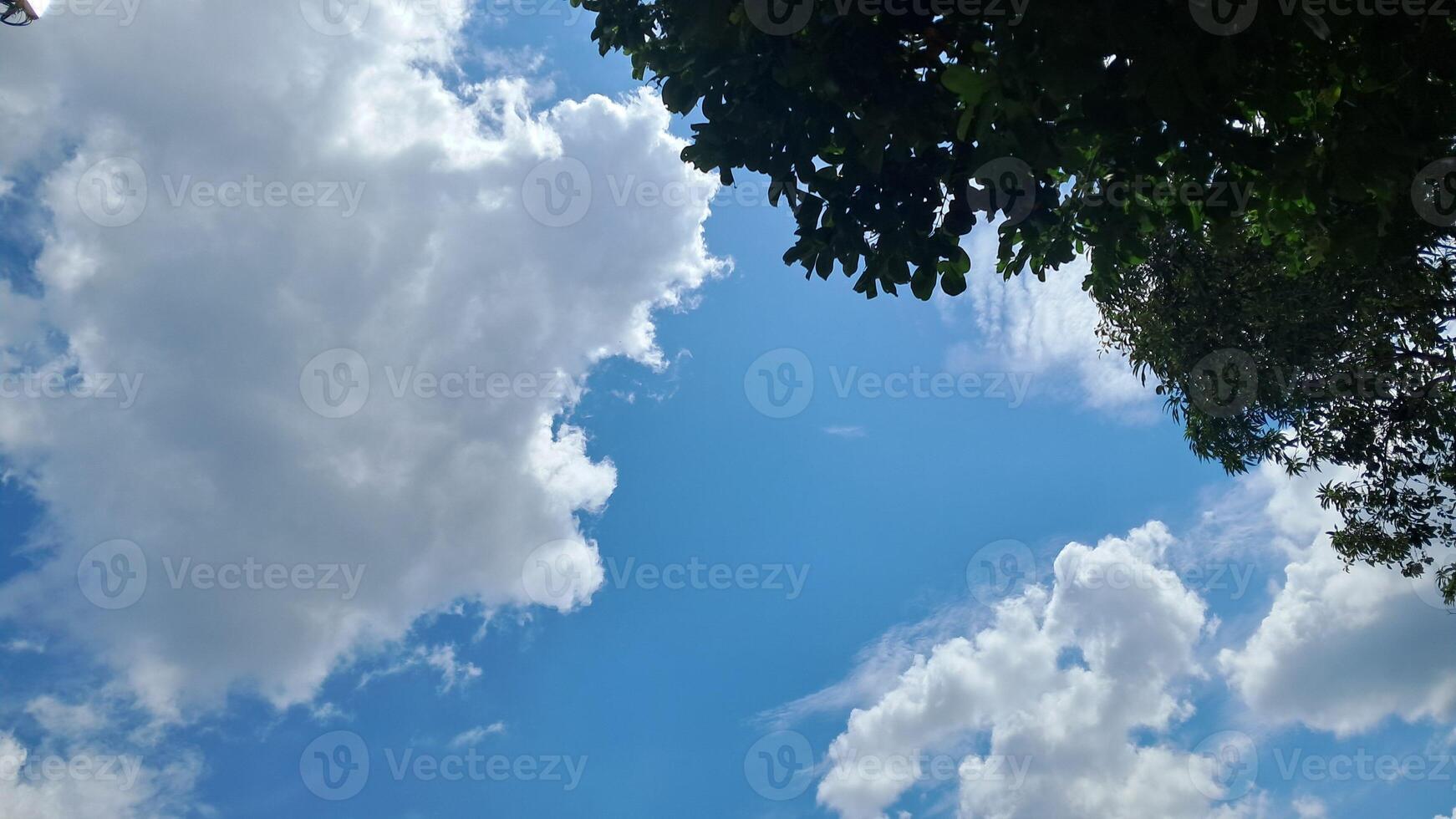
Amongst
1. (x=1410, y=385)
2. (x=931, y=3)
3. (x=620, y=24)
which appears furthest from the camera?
(x=1410, y=385)

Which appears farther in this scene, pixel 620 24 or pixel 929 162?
pixel 620 24

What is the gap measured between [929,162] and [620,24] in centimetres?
359

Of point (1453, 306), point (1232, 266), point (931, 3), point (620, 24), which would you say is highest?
point (1232, 266)

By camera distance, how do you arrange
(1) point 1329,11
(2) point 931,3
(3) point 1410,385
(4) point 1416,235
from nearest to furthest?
(1) point 1329,11 < (2) point 931,3 < (4) point 1416,235 < (3) point 1410,385

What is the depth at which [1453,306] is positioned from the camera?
12.4m

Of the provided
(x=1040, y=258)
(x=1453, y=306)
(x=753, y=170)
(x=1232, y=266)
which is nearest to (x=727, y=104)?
(x=753, y=170)

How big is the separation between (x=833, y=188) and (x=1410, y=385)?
1258 cm

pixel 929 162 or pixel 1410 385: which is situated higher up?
pixel 1410 385

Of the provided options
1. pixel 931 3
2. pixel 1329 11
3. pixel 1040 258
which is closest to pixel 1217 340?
pixel 1040 258

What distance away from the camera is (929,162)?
711cm

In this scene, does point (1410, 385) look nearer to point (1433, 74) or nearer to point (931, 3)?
point (1433, 74)

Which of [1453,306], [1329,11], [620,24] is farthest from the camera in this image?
[1453,306]

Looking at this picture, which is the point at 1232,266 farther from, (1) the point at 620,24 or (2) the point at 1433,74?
(1) the point at 620,24

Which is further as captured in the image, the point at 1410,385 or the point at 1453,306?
the point at 1410,385
